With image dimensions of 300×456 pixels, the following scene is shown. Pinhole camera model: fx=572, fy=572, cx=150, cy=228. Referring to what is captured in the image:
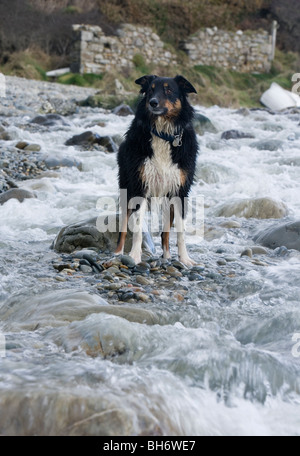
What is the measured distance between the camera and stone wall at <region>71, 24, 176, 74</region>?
2366 cm

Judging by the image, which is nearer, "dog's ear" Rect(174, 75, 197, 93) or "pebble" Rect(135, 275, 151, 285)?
"pebble" Rect(135, 275, 151, 285)

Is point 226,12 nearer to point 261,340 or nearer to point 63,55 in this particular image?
point 63,55

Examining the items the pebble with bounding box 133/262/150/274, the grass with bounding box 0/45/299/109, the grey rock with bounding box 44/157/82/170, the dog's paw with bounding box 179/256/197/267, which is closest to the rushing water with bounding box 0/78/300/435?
the dog's paw with bounding box 179/256/197/267

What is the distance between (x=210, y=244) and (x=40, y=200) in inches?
103

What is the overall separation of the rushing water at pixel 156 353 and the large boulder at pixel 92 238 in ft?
0.68

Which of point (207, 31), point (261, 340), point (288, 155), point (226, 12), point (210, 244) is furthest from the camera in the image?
point (226, 12)

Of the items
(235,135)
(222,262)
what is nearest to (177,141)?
(222,262)

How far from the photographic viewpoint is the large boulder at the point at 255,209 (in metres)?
7.58

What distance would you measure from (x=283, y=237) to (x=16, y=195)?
355 centimetres

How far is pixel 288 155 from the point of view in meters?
11.5

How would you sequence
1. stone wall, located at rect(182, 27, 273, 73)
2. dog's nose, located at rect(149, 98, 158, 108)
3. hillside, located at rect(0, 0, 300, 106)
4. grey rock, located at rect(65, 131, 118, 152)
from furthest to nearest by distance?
stone wall, located at rect(182, 27, 273, 73)
hillside, located at rect(0, 0, 300, 106)
grey rock, located at rect(65, 131, 118, 152)
dog's nose, located at rect(149, 98, 158, 108)

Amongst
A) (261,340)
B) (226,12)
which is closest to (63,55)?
(226,12)

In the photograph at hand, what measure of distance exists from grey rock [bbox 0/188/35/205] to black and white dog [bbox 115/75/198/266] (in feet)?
8.50

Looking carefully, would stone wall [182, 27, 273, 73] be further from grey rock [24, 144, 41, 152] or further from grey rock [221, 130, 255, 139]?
grey rock [24, 144, 41, 152]
